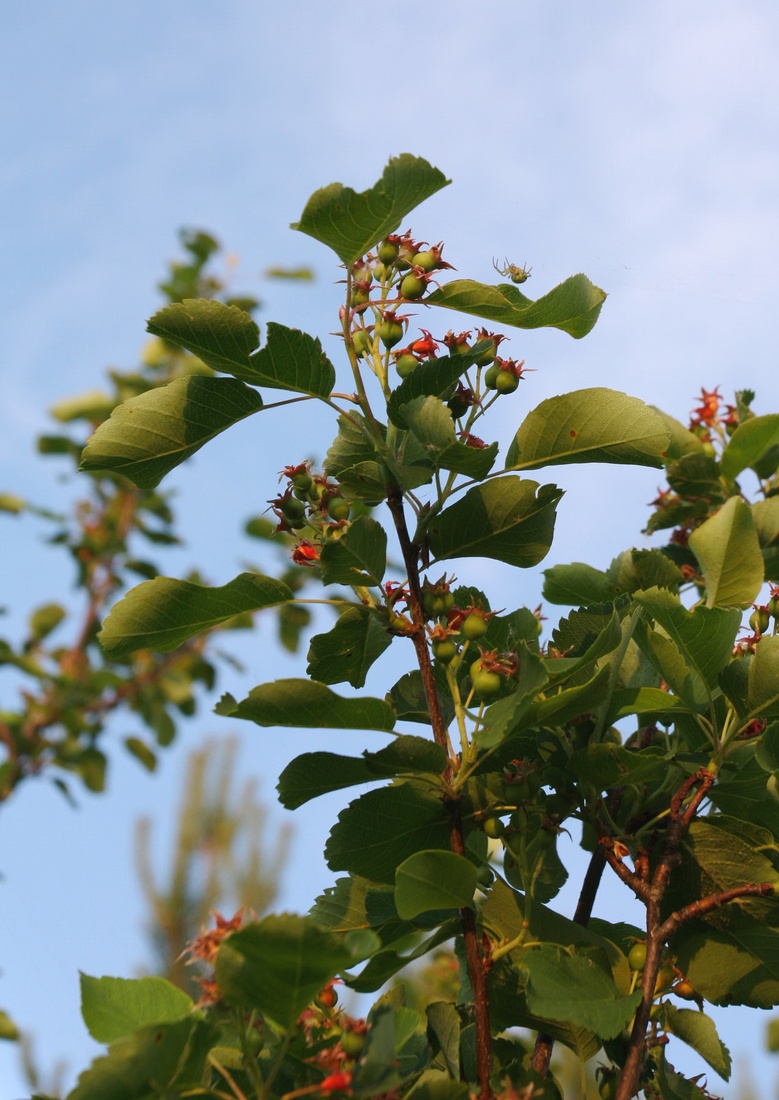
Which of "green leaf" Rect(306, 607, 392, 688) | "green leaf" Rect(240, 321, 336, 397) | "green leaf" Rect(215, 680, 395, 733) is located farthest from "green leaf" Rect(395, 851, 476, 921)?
"green leaf" Rect(240, 321, 336, 397)

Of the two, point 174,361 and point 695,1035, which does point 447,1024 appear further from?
point 174,361

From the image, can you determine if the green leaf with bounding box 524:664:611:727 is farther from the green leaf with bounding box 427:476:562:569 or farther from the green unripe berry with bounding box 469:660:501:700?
the green leaf with bounding box 427:476:562:569

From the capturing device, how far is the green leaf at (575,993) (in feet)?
4.99

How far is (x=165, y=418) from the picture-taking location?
1.90 meters

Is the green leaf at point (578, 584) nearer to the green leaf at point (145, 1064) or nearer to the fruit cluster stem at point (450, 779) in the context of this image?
the fruit cluster stem at point (450, 779)

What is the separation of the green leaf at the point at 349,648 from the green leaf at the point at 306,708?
8.8 inches

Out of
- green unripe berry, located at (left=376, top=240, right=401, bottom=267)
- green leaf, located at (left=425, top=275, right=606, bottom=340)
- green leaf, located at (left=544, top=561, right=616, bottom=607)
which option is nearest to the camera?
green leaf, located at (left=425, top=275, right=606, bottom=340)

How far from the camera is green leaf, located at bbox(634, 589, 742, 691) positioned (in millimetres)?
1718

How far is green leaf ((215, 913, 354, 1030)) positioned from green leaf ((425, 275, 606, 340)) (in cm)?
106

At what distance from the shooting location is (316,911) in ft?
6.13

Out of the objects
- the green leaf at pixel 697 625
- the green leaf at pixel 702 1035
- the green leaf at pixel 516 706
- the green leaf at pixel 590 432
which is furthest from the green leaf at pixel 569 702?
the green leaf at pixel 702 1035

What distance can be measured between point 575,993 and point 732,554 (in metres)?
0.83

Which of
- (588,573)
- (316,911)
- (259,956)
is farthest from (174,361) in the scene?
(259,956)

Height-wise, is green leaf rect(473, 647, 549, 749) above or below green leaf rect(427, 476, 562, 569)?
below
